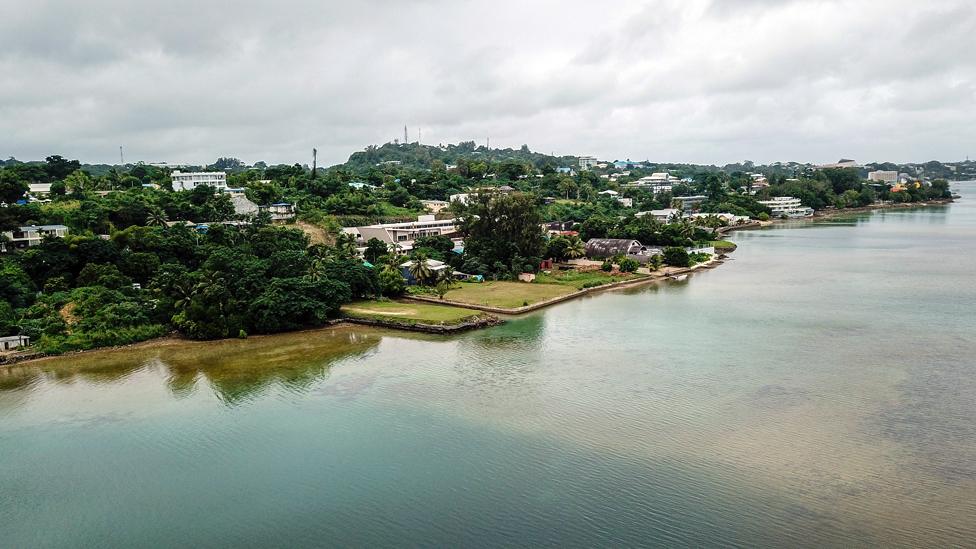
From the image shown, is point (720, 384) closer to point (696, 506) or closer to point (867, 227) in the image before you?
point (696, 506)

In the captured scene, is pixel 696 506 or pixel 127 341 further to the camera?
pixel 127 341

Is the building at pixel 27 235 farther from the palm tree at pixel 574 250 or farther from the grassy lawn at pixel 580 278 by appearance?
the palm tree at pixel 574 250

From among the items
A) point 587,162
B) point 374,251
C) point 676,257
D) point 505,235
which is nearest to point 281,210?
point 374,251

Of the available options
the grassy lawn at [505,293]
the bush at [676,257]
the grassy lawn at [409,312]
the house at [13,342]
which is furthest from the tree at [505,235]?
the house at [13,342]

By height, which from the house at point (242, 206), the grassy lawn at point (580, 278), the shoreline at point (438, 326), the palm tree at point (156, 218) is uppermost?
the house at point (242, 206)

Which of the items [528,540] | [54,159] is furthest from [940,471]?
[54,159]

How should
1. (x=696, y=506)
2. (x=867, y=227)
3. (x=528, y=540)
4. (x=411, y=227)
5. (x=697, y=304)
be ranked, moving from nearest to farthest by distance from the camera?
(x=528, y=540)
(x=696, y=506)
(x=697, y=304)
(x=411, y=227)
(x=867, y=227)

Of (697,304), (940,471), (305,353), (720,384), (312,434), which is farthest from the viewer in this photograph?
(697,304)

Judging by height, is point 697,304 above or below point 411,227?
below
